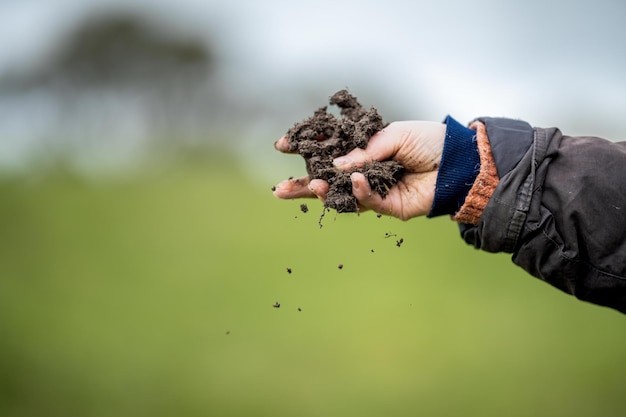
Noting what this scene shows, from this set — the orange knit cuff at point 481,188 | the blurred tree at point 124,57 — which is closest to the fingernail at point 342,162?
the orange knit cuff at point 481,188

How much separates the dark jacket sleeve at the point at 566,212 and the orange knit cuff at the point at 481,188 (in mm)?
35

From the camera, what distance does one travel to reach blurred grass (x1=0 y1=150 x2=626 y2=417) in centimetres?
405

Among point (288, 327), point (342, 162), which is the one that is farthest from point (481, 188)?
point (288, 327)

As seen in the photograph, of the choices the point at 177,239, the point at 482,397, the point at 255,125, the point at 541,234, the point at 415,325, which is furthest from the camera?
the point at 255,125

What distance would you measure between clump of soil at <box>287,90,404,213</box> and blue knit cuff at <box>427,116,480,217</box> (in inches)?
8.5

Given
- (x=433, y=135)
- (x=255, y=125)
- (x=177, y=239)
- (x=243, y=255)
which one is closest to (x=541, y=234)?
(x=433, y=135)

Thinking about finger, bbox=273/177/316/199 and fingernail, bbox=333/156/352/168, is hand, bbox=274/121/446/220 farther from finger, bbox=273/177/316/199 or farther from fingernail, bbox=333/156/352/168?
finger, bbox=273/177/316/199

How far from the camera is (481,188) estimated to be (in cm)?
212

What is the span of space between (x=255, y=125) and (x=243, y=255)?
334 centimetres

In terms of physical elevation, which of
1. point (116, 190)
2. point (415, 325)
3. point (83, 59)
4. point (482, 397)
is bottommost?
point (482, 397)

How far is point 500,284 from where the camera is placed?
4.79m

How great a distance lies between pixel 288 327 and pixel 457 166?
2588mm

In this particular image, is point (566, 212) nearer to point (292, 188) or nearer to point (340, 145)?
point (340, 145)

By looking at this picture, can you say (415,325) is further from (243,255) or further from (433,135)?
(433,135)
